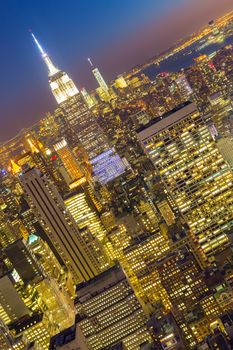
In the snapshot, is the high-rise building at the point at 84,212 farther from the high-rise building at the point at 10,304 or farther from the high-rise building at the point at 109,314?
the high-rise building at the point at 109,314

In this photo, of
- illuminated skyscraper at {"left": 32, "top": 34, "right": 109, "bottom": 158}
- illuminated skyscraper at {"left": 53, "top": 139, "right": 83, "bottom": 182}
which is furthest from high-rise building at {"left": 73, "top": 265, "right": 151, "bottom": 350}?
illuminated skyscraper at {"left": 32, "top": 34, "right": 109, "bottom": 158}

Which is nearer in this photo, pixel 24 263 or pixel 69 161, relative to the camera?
pixel 24 263

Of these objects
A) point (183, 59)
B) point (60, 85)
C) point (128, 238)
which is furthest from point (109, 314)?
point (183, 59)

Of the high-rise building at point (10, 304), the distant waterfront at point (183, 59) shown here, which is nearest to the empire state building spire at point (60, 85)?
the high-rise building at point (10, 304)

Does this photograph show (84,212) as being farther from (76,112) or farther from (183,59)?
(183,59)

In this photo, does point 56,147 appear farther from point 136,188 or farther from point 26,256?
point 26,256

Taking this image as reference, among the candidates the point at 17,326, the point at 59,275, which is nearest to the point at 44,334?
the point at 17,326
